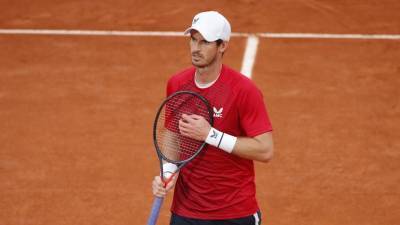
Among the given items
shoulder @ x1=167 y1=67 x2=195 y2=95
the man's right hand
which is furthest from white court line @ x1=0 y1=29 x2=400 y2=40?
the man's right hand

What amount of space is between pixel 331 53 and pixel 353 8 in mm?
2103

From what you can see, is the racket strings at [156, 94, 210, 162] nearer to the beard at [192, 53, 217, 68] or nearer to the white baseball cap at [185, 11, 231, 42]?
the beard at [192, 53, 217, 68]

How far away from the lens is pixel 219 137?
492 cm

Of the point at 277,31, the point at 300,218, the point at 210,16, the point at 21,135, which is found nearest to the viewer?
the point at 210,16

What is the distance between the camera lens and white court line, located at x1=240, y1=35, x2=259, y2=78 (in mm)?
10484

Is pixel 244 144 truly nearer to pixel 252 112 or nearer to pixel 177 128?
pixel 252 112

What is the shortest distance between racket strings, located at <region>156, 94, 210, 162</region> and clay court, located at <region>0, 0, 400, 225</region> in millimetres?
2314

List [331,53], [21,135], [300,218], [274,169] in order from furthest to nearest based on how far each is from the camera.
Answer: [331,53] → [21,135] → [274,169] → [300,218]

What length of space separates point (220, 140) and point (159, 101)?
4864 millimetres

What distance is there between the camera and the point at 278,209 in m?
7.55

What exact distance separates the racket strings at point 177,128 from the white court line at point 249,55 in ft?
16.8

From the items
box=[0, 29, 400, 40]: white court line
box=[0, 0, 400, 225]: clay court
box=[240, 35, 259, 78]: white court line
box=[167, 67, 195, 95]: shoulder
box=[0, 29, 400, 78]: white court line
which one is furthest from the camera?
box=[0, 29, 400, 40]: white court line

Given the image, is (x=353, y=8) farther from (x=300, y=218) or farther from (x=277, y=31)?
(x=300, y=218)

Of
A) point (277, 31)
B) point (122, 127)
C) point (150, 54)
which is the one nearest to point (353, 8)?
point (277, 31)
